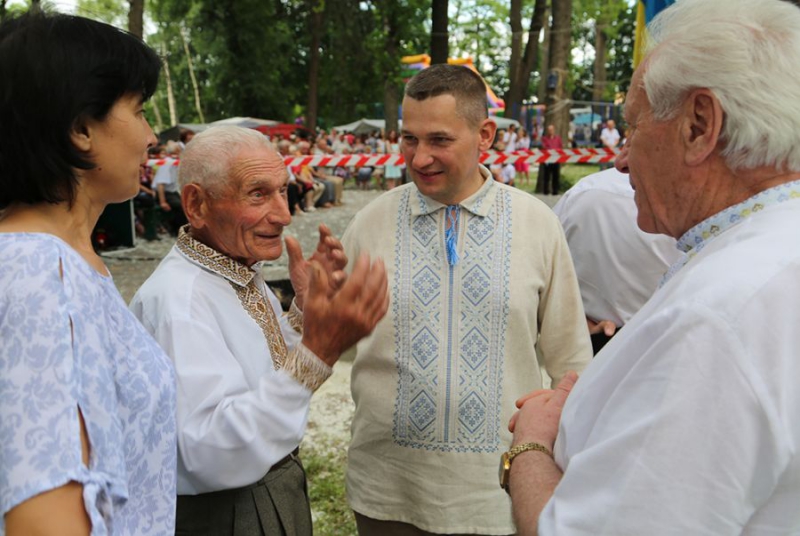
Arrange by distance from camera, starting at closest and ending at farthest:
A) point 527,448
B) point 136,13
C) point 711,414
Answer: point 711,414
point 527,448
point 136,13

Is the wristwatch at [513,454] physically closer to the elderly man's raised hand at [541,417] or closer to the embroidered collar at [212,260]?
the elderly man's raised hand at [541,417]

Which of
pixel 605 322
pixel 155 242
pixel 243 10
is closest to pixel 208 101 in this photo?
pixel 243 10

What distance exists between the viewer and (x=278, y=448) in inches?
74.7

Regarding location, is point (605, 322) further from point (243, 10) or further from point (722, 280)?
point (243, 10)

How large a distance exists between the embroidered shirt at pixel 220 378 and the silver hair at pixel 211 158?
223 millimetres

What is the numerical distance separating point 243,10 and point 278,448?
93.0 ft

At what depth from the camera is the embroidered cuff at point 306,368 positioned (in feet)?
5.95

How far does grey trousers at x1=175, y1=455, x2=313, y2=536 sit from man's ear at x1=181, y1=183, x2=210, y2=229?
0.79 metres

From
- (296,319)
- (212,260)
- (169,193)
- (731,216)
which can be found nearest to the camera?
(731,216)

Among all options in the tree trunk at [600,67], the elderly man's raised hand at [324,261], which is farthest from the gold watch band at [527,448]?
the tree trunk at [600,67]

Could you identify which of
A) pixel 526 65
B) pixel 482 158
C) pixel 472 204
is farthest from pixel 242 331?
pixel 526 65

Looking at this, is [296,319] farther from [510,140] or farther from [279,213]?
[510,140]

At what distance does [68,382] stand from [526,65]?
20.5 m

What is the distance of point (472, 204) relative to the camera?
2814 millimetres
